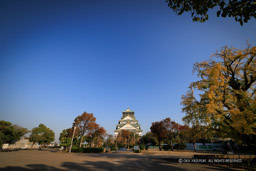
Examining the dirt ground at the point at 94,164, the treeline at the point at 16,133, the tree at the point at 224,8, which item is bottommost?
the dirt ground at the point at 94,164

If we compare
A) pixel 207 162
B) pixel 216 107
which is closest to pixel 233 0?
pixel 216 107

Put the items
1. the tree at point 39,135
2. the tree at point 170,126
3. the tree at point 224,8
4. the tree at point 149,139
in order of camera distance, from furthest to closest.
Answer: the tree at point 149,139
the tree at point 39,135
the tree at point 170,126
the tree at point 224,8

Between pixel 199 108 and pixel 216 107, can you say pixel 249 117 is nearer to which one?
pixel 216 107

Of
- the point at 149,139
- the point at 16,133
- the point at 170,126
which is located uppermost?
the point at 170,126

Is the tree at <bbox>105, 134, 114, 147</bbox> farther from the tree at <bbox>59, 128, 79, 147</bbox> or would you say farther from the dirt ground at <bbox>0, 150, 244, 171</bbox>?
the dirt ground at <bbox>0, 150, 244, 171</bbox>

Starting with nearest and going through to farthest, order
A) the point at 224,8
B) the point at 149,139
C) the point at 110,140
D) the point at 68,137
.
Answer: the point at 224,8 < the point at 68,137 < the point at 149,139 < the point at 110,140

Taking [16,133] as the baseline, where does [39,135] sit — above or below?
below

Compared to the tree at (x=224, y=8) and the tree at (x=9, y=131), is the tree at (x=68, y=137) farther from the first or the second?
the tree at (x=224, y=8)

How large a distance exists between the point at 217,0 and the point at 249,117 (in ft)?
25.9

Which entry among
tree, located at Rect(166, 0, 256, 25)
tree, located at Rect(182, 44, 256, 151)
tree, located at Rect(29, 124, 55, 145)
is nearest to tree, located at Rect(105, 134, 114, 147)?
tree, located at Rect(29, 124, 55, 145)

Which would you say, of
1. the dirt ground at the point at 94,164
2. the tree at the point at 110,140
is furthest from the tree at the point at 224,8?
the tree at the point at 110,140

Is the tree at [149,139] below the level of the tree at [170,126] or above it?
below

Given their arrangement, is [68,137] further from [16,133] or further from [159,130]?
[159,130]

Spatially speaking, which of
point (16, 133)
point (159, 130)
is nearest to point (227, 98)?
point (159, 130)
